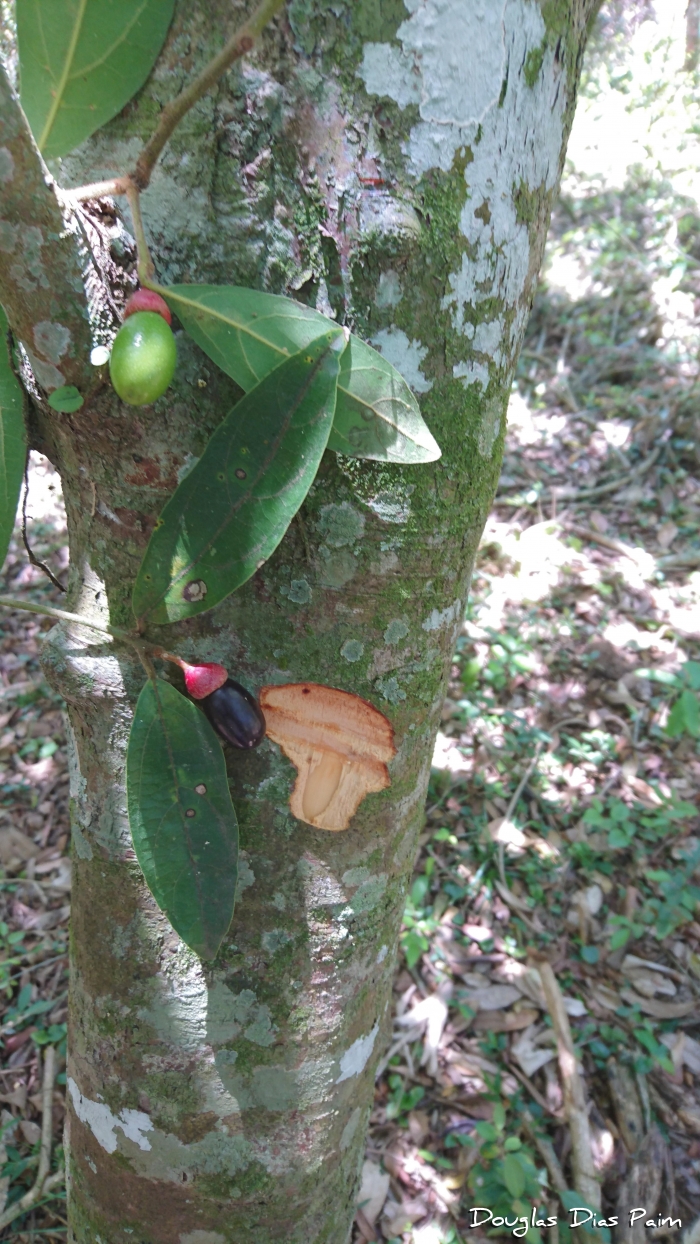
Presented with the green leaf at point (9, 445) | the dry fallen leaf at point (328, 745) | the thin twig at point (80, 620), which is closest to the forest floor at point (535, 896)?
the dry fallen leaf at point (328, 745)

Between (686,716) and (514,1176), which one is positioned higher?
(686,716)

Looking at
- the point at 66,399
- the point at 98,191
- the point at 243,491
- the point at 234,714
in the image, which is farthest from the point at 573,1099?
the point at 98,191

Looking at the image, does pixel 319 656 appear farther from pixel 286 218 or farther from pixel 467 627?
pixel 467 627

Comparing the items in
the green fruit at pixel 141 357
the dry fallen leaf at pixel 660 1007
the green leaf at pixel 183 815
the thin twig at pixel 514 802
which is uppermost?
the green fruit at pixel 141 357

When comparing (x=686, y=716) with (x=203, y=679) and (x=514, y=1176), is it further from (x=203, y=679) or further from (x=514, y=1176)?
(x=203, y=679)

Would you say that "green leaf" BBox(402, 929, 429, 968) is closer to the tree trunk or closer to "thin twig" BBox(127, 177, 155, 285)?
the tree trunk

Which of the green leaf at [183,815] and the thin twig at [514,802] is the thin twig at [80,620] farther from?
the thin twig at [514,802]
